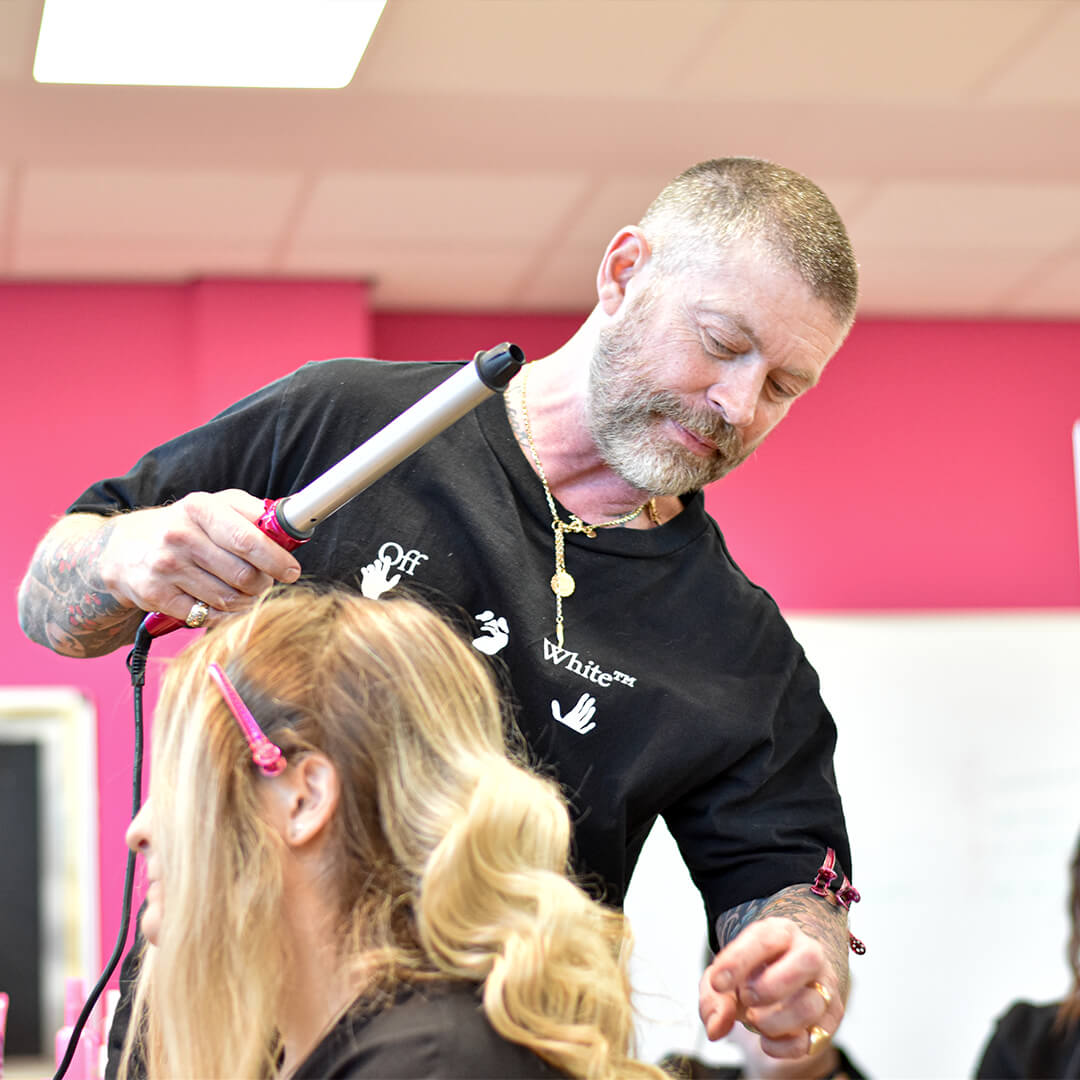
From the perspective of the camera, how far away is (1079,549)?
4.95 meters

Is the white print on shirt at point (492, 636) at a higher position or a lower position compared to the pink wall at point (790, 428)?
lower

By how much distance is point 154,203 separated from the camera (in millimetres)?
3809

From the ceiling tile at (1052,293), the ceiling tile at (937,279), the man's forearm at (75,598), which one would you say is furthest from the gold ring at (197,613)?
the ceiling tile at (1052,293)

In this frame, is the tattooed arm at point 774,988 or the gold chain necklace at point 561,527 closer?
the tattooed arm at point 774,988

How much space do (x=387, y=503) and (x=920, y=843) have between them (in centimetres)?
316

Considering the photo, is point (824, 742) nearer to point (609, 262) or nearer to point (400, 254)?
point (609, 262)

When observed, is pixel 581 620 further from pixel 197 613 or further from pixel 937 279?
pixel 937 279

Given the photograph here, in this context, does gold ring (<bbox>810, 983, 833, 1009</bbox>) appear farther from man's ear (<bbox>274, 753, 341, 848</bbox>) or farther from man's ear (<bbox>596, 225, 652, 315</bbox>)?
man's ear (<bbox>596, 225, 652, 315</bbox>)

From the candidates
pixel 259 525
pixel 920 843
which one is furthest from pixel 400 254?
pixel 259 525

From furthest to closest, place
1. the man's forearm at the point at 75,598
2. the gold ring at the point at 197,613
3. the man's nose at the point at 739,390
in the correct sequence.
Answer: the man's nose at the point at 739,390
the man's forearm at the point at 75,598
the gold ring at the point at 197,613

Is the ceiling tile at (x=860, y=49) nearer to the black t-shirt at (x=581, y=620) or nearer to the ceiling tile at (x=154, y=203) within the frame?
the ceiling tile at (x=154, y=203)

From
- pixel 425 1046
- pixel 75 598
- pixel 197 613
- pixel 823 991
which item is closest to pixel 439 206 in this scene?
pixel 75 598

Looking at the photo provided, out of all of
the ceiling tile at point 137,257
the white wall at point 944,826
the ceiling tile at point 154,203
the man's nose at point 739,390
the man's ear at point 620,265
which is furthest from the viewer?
the white wall at point 944,826

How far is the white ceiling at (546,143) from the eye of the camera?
2.99 m
